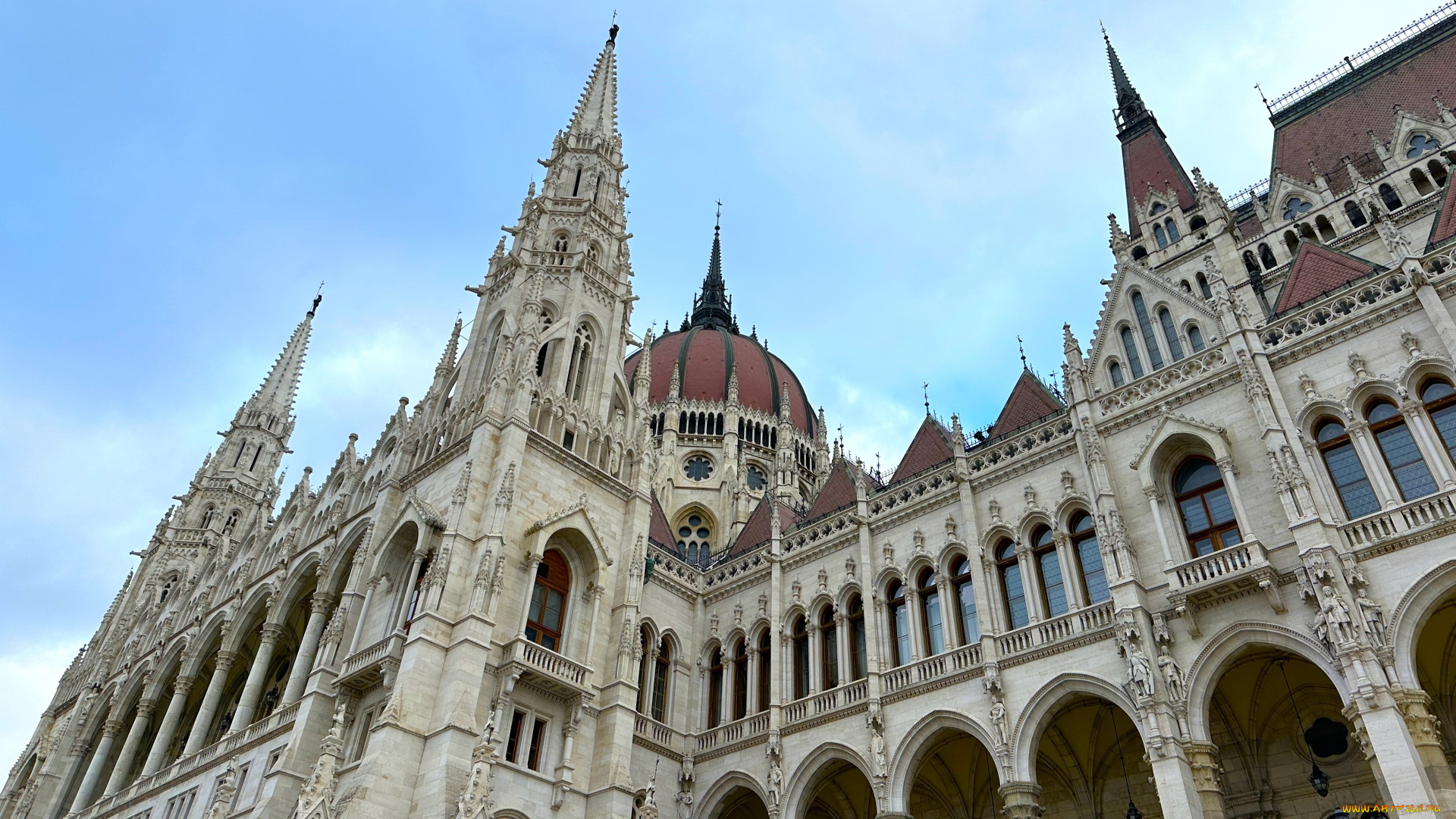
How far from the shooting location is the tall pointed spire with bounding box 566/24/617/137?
33938 millimetres

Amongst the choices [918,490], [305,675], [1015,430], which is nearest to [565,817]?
[305,675]

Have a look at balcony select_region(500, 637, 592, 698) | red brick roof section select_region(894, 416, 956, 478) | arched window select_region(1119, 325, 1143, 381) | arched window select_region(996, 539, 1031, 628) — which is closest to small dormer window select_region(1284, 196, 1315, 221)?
arched window select_region(1119, 325, 1143, 381)

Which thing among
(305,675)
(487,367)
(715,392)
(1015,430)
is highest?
(715,392)

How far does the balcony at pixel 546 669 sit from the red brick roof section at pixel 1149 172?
22.0 meters

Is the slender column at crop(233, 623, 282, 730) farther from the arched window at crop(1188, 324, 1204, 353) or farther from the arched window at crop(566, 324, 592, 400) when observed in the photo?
the arched window at crop(1188, 324, 1204, 353)

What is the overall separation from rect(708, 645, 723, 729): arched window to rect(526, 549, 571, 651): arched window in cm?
476

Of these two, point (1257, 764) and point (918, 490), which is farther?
point (918, 490)

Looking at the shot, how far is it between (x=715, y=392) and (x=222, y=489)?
981 inches

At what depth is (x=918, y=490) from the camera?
75.7ft

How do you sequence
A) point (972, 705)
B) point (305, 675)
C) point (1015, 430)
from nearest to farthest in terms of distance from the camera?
1. point (972, 705)
2. point (1015, 430)
3. point (305, 675)

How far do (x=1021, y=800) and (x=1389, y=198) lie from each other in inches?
783

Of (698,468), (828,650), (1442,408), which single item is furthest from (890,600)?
(698,468)

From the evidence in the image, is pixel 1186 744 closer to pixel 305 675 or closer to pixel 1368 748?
pixel 1368 748

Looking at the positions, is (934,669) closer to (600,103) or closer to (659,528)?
(659,528)
